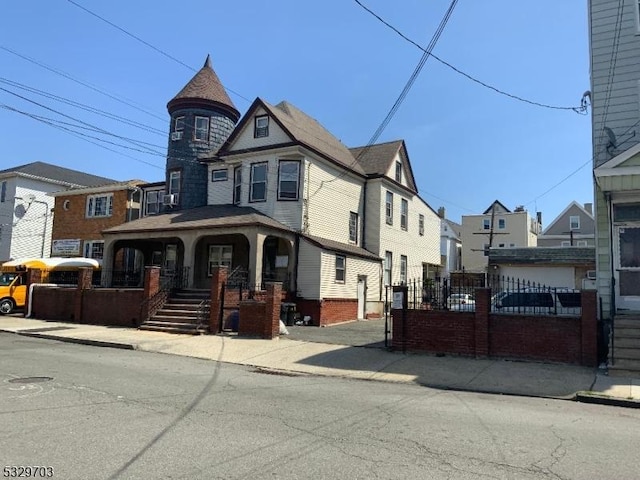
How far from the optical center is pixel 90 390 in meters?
8.52

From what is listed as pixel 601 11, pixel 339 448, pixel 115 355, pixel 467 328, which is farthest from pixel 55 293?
pixel 601 11

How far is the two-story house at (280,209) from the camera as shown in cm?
2212

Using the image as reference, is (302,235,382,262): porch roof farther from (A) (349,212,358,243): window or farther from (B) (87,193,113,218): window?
(B) (87,193,113,218): window

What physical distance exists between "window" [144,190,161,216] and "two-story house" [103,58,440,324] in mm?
3109

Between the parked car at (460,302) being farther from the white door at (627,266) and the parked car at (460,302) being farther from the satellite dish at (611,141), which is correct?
the satellite dish at (611,141)

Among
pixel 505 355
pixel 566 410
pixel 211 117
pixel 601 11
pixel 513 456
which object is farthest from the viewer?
pixel 211 117

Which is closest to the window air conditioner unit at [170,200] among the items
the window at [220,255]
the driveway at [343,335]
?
the window at [220,255]

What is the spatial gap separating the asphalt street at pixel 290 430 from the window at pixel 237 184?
15.6 m

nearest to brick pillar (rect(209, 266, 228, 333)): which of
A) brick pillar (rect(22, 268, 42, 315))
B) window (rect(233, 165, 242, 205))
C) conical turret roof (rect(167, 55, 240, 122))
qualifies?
window (rect(233, 165, 242, 205))

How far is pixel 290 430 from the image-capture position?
6301 millimetres

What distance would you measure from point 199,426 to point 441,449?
2.95 meters

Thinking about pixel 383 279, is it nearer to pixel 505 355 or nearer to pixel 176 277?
pixel 176 277

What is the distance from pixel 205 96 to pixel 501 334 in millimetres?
21265

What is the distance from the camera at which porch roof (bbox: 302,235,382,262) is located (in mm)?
22125
